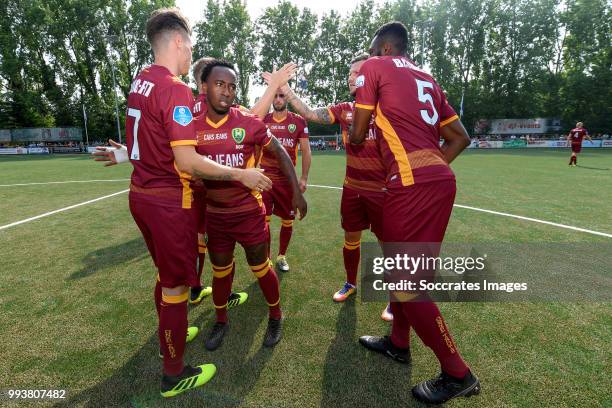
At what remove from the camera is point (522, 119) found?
44688 millimetres

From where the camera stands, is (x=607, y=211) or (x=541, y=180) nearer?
(x=607, y=211)

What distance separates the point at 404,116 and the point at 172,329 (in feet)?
7.65

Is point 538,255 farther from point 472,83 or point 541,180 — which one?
point 472,83

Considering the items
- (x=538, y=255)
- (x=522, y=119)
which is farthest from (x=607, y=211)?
(x=522, y=119)

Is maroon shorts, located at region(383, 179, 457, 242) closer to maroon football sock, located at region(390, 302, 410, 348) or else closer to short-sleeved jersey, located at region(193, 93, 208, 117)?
maroon football sock, located at region(390, 302, 410, 348)

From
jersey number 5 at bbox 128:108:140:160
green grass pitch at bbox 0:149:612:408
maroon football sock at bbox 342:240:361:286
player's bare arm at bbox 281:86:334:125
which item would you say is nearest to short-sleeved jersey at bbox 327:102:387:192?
player's bare arm at bbox 281:86:334:125

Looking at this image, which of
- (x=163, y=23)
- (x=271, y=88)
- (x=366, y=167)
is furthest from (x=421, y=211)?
(x=163, y=23)

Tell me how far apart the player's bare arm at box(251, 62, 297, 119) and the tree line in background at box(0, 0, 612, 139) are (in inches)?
1756

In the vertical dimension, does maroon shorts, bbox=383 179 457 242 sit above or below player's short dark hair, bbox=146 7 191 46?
below

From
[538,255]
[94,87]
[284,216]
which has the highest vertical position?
[94,87]

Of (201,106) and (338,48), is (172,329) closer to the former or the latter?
(201,106)

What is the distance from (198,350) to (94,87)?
56.3 meters

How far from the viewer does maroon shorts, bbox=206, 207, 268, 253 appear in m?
3.03

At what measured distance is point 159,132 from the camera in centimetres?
227
